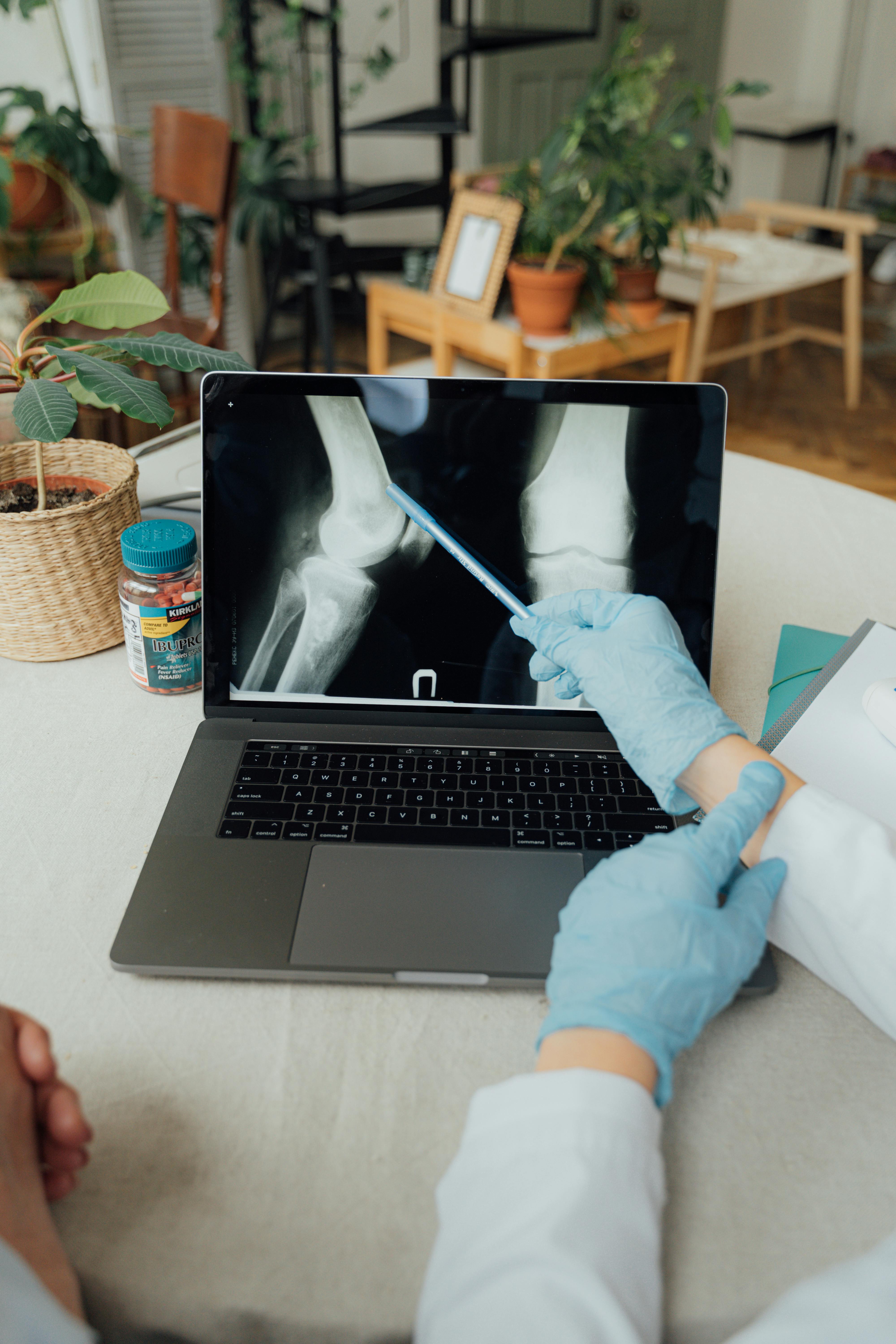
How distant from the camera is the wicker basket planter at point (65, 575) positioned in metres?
0.77

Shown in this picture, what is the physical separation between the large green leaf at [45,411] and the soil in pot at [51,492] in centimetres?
12

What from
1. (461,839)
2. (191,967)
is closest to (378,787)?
(461,839)

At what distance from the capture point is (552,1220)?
0.42 meters

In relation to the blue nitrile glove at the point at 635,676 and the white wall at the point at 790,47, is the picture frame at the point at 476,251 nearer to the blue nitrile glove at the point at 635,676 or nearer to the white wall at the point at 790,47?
the blue nitrile glove at the point at 635,676

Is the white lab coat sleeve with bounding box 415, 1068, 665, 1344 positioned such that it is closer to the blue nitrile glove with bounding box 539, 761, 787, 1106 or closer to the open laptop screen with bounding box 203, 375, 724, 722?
the blue nitrile glove with bounding box 539, 761, 787, 1106

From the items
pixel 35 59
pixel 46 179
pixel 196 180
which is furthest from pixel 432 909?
pixel 35 59

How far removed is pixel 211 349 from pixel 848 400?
321cm

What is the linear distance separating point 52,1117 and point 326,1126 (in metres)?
0.13

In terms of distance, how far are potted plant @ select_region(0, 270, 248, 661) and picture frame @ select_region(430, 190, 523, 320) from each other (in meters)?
1.50

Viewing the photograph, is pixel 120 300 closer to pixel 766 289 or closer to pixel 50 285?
pixel 50 285

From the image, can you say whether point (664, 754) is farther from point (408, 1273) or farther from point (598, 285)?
point (598, 285)

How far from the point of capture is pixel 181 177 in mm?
2471

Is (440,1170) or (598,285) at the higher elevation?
(598,285)

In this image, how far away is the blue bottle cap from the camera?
29.1 inches
